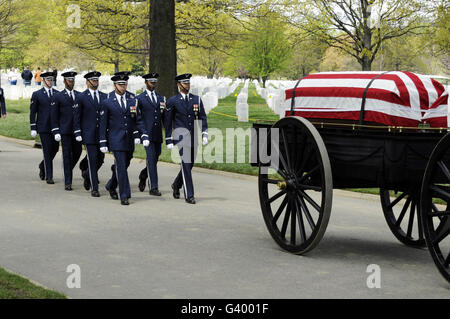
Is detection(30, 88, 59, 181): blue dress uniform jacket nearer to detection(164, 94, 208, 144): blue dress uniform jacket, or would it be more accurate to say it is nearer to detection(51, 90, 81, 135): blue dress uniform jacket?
detection(51, 90, 81, 135): blue dress uniform jacket

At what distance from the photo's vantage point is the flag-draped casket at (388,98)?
7148 mm

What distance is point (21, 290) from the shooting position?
6.07 meters

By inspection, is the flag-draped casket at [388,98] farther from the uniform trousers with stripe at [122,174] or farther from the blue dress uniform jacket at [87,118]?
the blue dress uniform jacket at [87,118]

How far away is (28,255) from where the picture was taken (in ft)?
24.9

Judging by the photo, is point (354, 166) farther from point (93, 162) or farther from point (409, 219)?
point (93, 162)

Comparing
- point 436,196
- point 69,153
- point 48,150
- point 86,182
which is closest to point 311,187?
point 436,196

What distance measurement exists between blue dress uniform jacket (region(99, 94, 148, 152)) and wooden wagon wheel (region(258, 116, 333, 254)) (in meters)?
3.54

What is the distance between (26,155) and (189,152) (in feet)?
24.3

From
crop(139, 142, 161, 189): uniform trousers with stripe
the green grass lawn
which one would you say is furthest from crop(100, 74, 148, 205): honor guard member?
the green grass lawn

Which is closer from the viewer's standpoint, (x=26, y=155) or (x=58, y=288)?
(x=58, y=288)

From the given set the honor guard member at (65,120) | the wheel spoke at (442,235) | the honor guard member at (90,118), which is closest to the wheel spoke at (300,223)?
the wheel spoke at (442,235)
